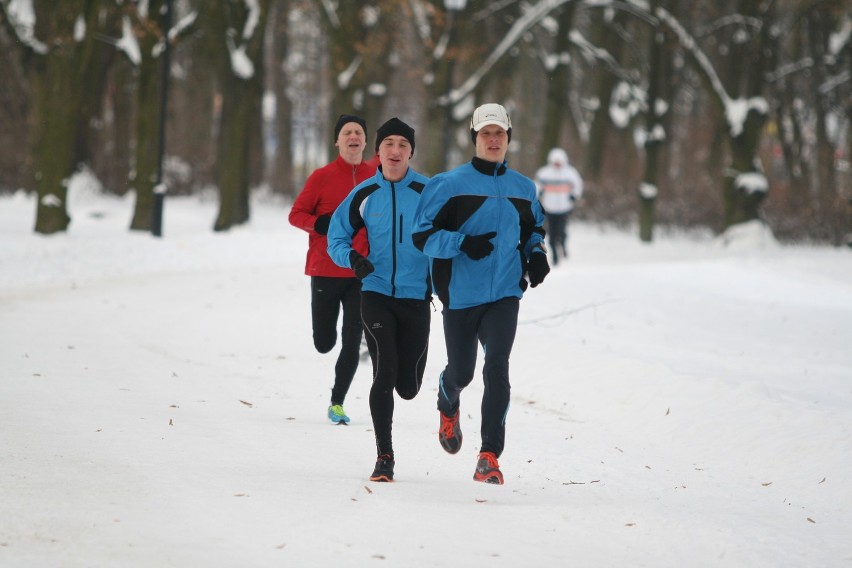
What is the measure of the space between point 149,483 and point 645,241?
23.0 m

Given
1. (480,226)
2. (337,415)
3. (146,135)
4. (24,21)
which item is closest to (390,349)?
(480,226)

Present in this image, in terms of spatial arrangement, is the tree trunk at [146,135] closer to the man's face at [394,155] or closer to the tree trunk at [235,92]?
the tree trunk at [235,92]

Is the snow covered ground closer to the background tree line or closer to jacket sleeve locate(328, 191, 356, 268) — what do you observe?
jacket sleeve locate(328, 191, 356, 268)

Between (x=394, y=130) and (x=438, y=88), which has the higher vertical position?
(x=438, y=88)

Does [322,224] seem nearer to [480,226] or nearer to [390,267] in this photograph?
[390,267]

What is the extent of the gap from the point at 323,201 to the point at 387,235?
5.72 ft

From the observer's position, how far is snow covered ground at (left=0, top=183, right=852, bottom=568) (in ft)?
16.4

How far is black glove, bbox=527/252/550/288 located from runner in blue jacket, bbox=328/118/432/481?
0.56 metres

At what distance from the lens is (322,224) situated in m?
7.80

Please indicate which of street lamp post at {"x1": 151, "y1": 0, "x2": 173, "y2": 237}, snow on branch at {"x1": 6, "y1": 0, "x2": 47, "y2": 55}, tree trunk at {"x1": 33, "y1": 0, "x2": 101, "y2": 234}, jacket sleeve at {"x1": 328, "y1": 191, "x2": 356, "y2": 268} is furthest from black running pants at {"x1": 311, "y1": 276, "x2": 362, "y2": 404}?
snow on branch at {"x1": 6, "y1": 0, "x2": 47, "y2": 55}

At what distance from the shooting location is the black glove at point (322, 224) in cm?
776

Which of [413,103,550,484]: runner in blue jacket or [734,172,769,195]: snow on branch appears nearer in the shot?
[413,103,550,484]: runner in blue jacket

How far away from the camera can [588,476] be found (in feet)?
22.3

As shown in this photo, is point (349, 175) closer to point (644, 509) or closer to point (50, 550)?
point (644, 509)
